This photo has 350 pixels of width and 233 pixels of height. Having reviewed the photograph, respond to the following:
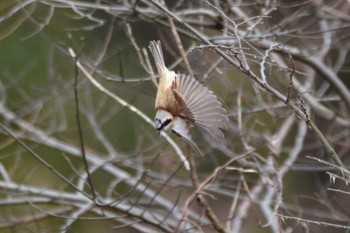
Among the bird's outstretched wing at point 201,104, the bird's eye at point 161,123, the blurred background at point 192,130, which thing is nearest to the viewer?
the bird's outstretched wing at point 201,104

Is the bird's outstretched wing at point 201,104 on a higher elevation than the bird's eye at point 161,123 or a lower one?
higher

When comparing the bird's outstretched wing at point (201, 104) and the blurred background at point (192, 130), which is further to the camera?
the blurred background at point (192, 130)

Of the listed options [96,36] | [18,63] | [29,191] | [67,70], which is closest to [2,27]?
A: [67,70]

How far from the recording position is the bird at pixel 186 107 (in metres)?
2.42

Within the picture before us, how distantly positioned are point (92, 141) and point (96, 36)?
4.00 feet

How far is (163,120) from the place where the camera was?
253 cm

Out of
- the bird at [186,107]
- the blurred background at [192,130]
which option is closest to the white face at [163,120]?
the bird at [186,107]

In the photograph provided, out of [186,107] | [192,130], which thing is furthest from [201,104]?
[192,130]

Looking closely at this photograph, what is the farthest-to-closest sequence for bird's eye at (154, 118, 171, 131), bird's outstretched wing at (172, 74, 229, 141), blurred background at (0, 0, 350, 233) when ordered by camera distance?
blurred background at (0, 0, 350, 233) < bird's eye at (154, 118, 171, 131) < bird's outstretched wing at (172, 74, 229, 141)

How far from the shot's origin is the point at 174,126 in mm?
2551

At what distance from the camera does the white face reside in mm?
2525

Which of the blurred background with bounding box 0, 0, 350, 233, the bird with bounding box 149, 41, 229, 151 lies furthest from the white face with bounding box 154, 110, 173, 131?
the blurred background with bounding box 0, 0, 350, 233

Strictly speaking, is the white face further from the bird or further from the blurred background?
the blurred background

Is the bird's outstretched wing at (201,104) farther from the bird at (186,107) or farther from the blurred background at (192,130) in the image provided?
the blurred background at (192,130)
